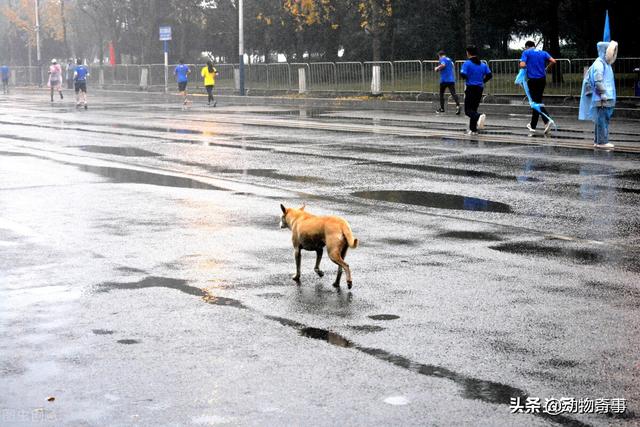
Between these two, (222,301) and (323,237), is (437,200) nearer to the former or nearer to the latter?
(323,237)

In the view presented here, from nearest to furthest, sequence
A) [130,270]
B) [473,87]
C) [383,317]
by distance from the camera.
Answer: [383,317], [130,270], [473,87]

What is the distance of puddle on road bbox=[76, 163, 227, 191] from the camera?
1416 centimetres

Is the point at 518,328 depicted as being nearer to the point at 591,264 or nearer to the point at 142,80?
the point at 591,264

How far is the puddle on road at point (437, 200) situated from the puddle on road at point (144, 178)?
2211 mm

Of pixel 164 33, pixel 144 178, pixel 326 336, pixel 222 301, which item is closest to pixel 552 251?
pixel 222 301

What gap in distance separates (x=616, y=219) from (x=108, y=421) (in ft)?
23.7

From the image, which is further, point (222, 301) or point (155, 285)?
point (155, 285)

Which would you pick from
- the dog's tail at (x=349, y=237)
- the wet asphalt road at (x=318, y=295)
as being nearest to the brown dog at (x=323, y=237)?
the dog's tail at (x=349, y=237)

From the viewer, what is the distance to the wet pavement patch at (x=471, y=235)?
32.4 feet

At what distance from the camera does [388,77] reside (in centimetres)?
3700

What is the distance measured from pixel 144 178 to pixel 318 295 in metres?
7.85

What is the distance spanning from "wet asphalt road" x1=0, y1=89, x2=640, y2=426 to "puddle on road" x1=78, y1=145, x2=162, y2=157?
2.21 m

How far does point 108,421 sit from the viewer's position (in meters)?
5.00

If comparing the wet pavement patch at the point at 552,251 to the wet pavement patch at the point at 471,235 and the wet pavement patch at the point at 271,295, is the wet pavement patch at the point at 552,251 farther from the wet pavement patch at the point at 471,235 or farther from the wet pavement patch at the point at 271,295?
the wet pavement patch at the point at 271,295
